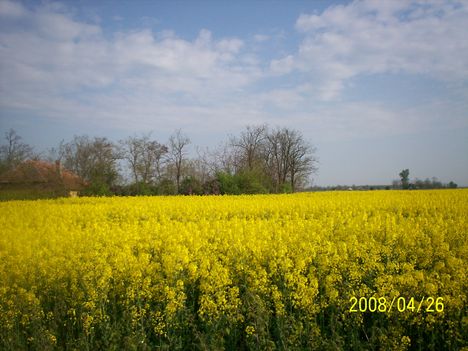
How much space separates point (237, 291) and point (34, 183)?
2722 cm

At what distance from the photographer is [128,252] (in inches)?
265

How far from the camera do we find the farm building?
25.0m

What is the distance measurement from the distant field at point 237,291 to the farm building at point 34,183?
18.6m

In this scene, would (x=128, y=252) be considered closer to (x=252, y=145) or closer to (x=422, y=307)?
(x=422, y=307)

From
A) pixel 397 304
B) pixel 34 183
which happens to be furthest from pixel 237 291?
pixel 34 183

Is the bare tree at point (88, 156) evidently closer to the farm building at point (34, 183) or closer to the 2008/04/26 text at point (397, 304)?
the farm building at point (34, 183)

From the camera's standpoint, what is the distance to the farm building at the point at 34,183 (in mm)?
25016

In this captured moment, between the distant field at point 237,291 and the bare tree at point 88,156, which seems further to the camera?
the bare tree at point 88,156

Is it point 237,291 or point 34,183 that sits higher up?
point 34,183

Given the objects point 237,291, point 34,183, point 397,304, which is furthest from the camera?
point 34,183

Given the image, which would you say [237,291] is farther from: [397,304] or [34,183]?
[34,183]

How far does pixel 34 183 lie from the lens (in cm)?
2712

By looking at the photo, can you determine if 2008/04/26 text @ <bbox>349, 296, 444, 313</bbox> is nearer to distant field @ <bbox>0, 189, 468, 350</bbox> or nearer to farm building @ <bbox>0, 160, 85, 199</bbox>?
distant field @ <bbox>0, 189, 468, 350</bbox>

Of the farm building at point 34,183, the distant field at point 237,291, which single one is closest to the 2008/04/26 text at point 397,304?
the distant field at point 237,291
